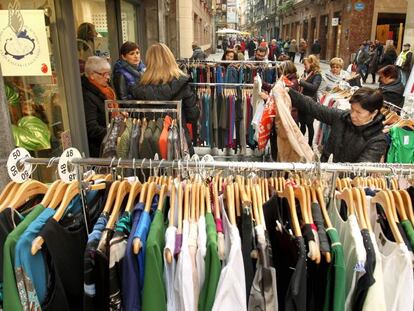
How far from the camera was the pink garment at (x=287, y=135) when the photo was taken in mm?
2801

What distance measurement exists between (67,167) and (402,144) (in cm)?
280

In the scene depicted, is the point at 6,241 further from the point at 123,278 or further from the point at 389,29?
the point at 389,29

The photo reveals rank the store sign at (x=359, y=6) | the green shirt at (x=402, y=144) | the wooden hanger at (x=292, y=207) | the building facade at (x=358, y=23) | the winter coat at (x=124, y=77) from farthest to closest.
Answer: the store sign at (x=359, y=6)
the building facade at (x=358, y=23)
the winter coat at (x=124, y=77)
the green shirt at (x=402, y=144)
the wooden hanger at (x=292, y=207)

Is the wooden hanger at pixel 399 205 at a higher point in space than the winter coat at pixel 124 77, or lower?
lower

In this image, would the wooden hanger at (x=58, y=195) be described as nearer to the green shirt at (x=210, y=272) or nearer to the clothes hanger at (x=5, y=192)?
the clothes hanger at (x=5, y=192)

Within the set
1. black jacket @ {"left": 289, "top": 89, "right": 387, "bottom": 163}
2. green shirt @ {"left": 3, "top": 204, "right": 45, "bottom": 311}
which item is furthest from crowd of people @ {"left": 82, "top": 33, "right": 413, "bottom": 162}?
green shirt @ {"left": 3, "top": 204, "right": 45, "bottom": 311}

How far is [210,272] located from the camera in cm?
128

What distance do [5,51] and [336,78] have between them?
16.0ft

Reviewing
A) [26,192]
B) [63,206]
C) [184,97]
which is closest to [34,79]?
[184,97]

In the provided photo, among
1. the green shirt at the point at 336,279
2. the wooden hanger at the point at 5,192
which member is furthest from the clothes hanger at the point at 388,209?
the wooden hanger at the point at 5,192

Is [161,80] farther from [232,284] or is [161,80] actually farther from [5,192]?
[232,284]

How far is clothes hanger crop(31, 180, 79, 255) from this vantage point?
1285 millimetres

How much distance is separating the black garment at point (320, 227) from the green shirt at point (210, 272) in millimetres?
382

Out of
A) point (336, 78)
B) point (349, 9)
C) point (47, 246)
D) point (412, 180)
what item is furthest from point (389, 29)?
point (47, 246)
